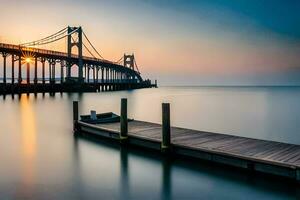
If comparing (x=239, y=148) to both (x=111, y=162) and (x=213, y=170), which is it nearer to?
(x=213, y=170)

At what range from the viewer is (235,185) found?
793 centimetres

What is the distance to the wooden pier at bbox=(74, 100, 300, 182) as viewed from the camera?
7.74m

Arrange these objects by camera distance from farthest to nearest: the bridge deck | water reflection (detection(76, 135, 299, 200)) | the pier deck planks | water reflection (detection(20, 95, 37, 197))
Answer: water reflection (detection(20, 95, 37, 197)) < the pier deck planks < the bridge deck < water reflection (detection(76, 135, 299, 200))

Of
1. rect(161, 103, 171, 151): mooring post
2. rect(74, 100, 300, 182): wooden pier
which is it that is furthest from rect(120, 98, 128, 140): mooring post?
rect(161, 103, 171, 151): mooring post

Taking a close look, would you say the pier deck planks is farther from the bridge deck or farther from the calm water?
the calm water

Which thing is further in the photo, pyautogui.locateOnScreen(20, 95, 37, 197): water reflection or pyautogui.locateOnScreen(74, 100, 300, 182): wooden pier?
pyautogui.locateOnScreen(20, 95, 37, 197): water reflection

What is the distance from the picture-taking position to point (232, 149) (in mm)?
9180

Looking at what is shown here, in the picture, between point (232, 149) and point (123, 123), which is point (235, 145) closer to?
point (232, 149)

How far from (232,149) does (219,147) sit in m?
0.40

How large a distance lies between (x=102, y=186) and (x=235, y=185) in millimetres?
3375

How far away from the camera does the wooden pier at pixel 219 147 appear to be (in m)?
7.74

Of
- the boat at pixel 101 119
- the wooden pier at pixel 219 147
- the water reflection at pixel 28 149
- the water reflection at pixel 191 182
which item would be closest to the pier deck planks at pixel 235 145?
the wooden pier at pixel 219 147

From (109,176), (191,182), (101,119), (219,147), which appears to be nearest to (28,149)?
(101,119)

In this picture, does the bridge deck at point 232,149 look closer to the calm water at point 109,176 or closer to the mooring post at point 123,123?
the mooring post at point 123,123
